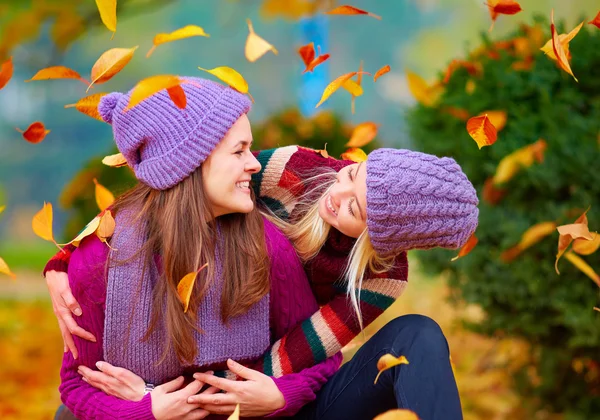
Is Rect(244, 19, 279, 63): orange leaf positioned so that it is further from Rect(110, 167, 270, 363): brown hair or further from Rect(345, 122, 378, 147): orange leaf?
Rect(345, 122, 378, 147): orange leaf

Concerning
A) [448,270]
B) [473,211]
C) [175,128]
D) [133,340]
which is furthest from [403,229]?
[448,270]

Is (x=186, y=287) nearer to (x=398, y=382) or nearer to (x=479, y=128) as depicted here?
(x=398, y=382)

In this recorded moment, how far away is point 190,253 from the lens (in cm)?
192

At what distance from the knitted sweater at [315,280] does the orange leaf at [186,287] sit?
31cm

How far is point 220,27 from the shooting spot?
6.79m

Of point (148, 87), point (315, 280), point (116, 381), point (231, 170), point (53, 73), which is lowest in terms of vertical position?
point (315, 280)

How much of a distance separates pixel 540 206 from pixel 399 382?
1178mm

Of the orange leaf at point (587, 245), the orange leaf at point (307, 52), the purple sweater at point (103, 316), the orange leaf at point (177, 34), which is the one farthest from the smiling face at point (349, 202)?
the orange leaf at point (587, 245)

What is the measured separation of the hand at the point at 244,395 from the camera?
191 centimetres

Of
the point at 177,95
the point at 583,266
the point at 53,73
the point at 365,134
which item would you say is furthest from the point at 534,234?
the point at 53,73

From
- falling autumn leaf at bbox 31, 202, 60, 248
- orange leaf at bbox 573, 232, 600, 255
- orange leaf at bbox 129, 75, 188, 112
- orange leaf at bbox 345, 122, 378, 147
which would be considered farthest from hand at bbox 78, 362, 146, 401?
orange leaf at bbox 573, 232, 600, 255

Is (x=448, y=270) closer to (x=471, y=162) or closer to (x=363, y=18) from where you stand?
(x=471, y=162)

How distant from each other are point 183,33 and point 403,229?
0.70 m

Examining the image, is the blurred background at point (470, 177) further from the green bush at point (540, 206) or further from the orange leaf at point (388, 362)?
the orange leaf at point (388, 362)
